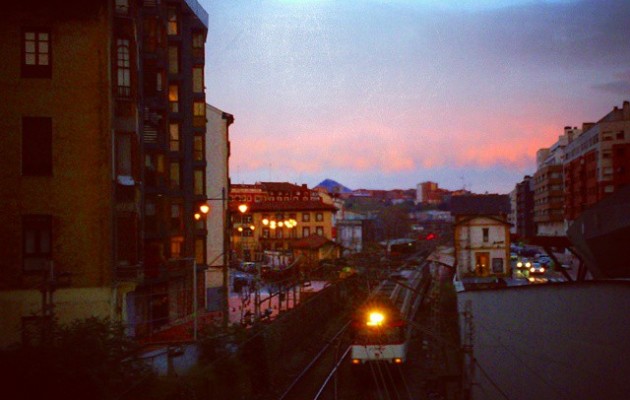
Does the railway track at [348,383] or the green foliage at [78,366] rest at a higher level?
the green foliage at [78,366]

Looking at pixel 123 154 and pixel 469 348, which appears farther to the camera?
pixel 123 154

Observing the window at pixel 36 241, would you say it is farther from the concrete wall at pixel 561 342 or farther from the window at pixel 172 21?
the window at pixel 172 21

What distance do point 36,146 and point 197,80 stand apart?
80.9ft

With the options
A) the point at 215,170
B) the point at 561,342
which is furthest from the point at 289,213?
the point at 561,342

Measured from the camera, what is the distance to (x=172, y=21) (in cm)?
3978

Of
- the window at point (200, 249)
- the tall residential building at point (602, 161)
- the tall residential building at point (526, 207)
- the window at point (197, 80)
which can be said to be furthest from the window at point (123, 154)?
the tall residential building at point (526, 207)

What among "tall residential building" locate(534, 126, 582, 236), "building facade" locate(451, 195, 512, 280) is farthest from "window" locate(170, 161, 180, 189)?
"tall residential building" locate(534, 126, 582, 236)

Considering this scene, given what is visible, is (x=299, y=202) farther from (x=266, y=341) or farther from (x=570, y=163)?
(x=266, y=341)

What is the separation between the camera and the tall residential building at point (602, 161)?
68938mm

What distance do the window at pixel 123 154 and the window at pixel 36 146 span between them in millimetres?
2681

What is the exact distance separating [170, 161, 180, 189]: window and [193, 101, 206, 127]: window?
3227mm

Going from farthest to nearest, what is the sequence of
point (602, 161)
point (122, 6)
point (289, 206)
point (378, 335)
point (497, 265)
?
point (289, 206)
point (602, 161)
point (497, 265)
point (378, 335)
point (122, 6)

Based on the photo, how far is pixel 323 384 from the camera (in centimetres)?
2319

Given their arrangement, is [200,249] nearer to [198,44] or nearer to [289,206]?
[198,44]
